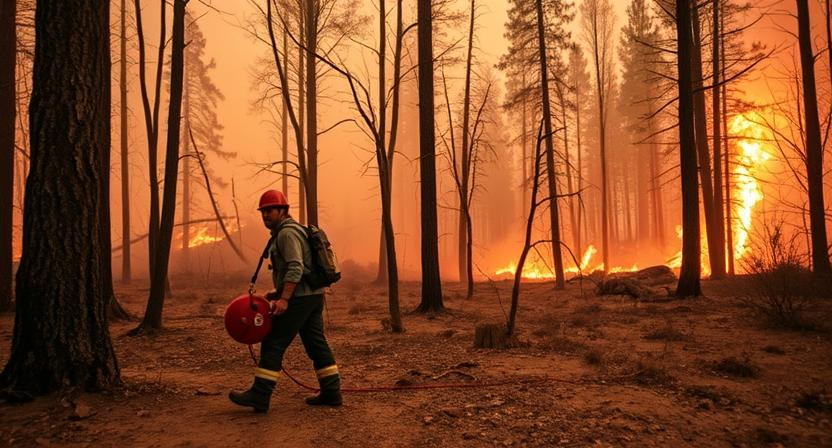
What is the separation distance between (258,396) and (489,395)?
2381 mm

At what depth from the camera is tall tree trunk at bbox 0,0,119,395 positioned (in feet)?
13.8

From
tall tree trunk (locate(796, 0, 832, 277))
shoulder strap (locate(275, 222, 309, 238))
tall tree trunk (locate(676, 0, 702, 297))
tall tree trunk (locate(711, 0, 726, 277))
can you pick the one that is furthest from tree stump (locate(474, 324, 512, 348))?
tall tree trunk (locate(711, 0, 726, 277))

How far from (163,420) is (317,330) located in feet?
5.18

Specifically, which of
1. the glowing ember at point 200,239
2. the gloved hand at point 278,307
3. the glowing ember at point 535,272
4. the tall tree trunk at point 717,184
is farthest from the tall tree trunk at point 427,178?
the glowing ember at point 200,239

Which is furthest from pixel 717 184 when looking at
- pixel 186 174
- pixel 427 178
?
pixel 186 174

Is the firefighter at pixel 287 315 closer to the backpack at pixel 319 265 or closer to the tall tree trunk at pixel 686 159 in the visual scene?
the backpack at pixel 319 265

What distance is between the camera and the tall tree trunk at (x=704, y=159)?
16.1 m

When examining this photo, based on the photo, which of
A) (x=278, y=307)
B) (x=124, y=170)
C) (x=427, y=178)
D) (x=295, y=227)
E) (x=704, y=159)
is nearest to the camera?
(x=278, y=307)

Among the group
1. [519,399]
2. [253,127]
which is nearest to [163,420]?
[519,399]

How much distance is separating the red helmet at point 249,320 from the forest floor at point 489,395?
0.78 m

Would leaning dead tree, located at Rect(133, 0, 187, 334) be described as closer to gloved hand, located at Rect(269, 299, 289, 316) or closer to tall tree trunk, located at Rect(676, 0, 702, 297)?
gloved hand, located at Rect(269, 299, 289, 316)

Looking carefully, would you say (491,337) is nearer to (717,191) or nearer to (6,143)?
(6,143)

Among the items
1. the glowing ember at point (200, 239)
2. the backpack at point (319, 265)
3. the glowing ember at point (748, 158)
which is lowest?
the backpack at point (319, 265)

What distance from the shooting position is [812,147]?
12.8 metres
